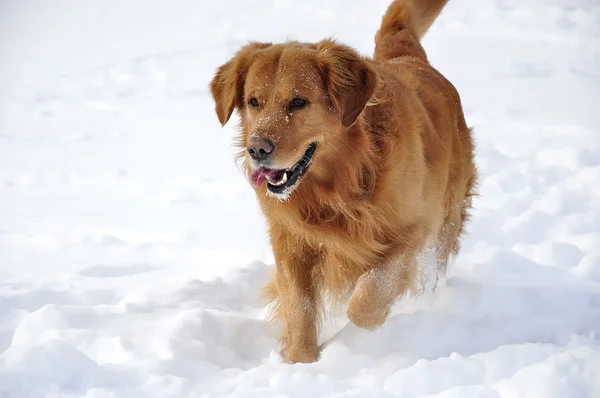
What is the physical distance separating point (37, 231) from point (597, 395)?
15.0 feet

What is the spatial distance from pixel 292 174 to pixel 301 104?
0.34 metres

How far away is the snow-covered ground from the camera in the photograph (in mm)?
2975

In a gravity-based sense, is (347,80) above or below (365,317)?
above

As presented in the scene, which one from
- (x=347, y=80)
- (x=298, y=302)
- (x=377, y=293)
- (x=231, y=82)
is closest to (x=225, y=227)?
(x=298, y=302)

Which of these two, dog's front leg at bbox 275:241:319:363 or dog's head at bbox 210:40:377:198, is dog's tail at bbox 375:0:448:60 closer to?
dog's head at bbox 210:40:377:198

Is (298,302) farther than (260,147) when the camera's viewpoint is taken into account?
Yes

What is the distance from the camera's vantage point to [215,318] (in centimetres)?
382

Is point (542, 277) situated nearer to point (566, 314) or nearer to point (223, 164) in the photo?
point (566, 314)

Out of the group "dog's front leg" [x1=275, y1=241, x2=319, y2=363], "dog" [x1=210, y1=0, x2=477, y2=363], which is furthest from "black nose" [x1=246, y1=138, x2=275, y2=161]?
"dog's front leg" [x1=275, y1=241, x2=319, y2=363]

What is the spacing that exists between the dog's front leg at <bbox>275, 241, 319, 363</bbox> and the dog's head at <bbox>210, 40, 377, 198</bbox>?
0.52m

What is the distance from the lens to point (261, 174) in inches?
130

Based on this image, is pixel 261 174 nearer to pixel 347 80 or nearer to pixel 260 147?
pixel 260 147

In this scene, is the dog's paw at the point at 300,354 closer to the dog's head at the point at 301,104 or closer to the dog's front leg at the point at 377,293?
the dog's front leg at the point at 377,293

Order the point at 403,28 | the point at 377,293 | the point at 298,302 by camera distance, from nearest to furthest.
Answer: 1. the point at 377,293
2. the point at 298,302
3. the point at 403,28
